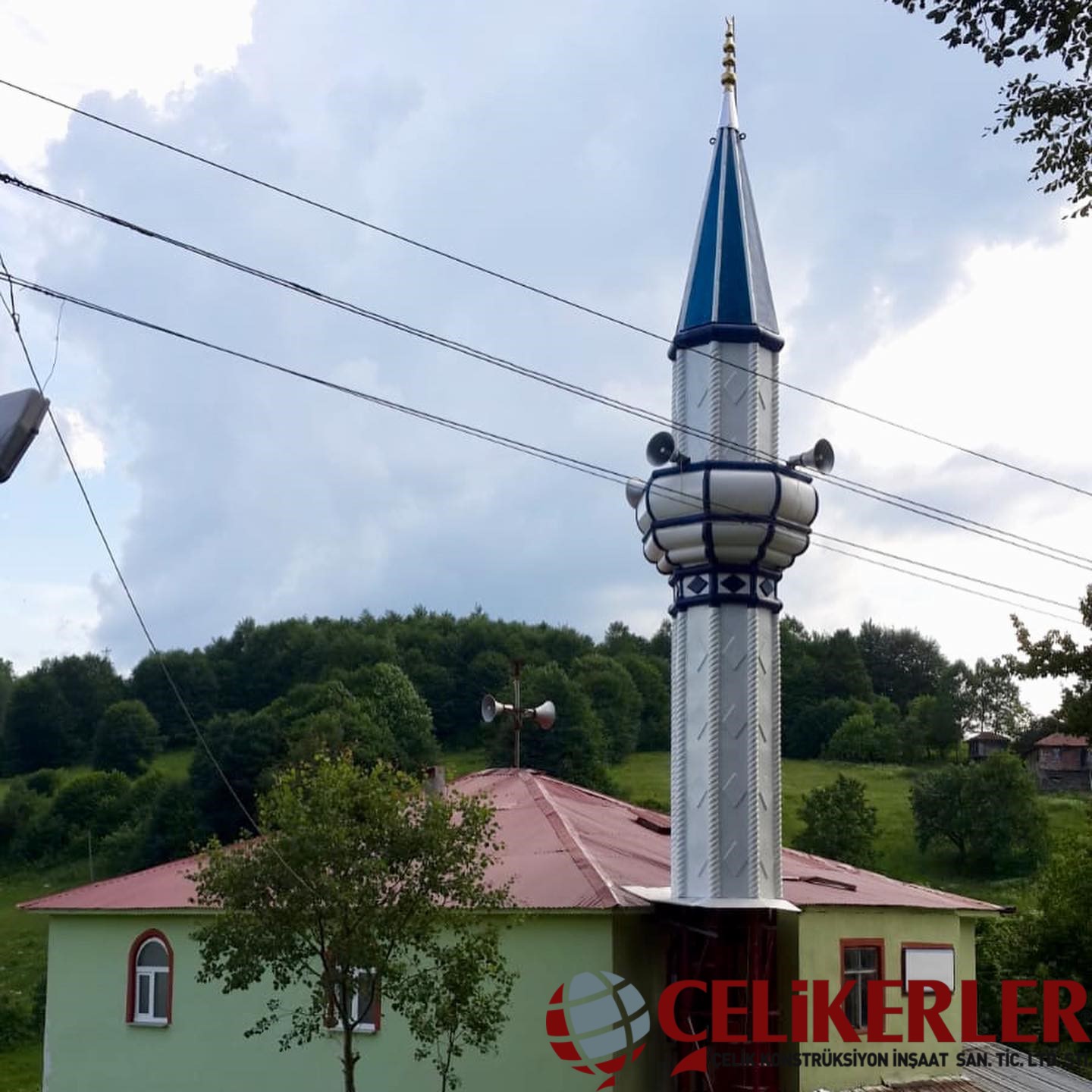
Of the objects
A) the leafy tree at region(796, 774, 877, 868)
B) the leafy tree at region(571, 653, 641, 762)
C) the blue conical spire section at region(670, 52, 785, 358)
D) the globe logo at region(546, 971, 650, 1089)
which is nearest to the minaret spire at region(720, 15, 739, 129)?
the blue conical spire section at region(670, 52, 785, 358)

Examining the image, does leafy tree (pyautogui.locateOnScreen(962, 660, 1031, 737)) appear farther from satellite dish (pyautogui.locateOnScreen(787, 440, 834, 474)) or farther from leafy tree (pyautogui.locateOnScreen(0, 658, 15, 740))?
satellite dish (pyautogui.locateOnScreen(787, 440, 834, 474))

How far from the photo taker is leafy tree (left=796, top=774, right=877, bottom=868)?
53.0m

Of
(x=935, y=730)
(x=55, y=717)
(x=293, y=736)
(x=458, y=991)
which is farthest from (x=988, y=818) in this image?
(x=55, y=717)

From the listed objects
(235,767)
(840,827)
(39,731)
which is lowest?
(840,827)

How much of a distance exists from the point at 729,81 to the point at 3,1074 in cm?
2986

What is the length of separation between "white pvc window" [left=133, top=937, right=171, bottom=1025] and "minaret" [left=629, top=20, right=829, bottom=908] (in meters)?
7.81

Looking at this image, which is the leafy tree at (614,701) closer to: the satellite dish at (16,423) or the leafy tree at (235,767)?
the leafy tree at (235,767)

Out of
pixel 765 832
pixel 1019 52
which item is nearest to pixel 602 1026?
pixel 765 832

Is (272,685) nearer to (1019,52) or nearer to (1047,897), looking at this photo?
(1047,897)

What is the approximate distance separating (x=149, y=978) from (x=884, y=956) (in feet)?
35.5

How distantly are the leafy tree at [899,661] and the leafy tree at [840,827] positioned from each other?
A: 1847 inches

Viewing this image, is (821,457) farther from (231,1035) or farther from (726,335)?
(231,1035)

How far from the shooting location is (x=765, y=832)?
20.2 metres

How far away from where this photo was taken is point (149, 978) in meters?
22.7
